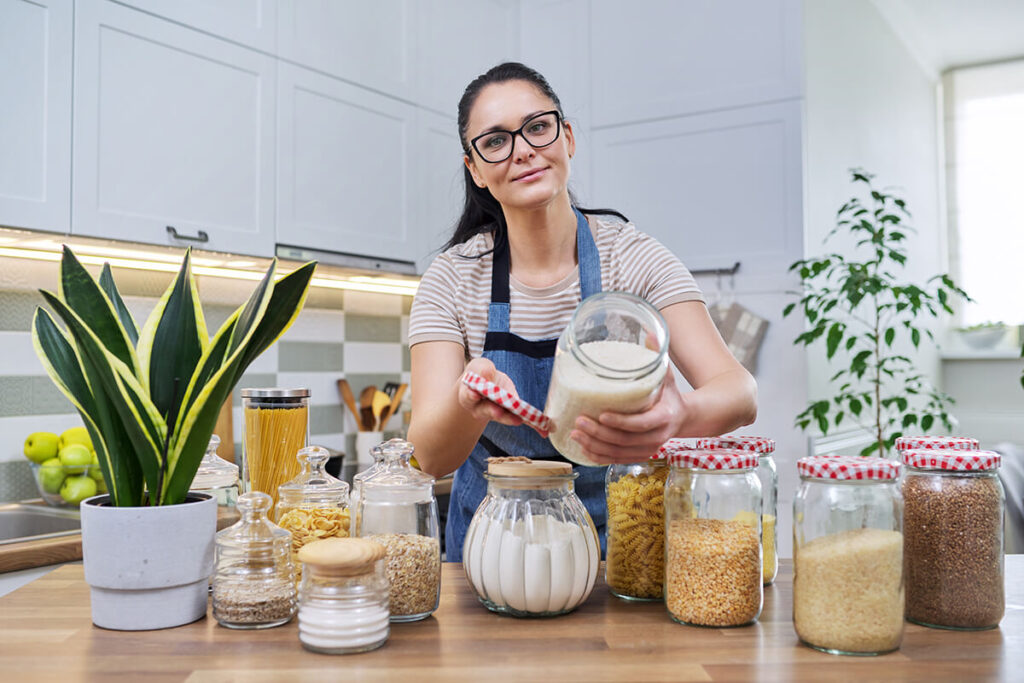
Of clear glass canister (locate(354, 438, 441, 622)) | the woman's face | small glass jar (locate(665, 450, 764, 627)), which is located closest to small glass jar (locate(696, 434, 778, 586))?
small glass jar (locate(665, 450, 764, 627))

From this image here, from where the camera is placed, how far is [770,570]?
1.01 m

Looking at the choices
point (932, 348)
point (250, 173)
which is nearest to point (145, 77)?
point (250, 173)

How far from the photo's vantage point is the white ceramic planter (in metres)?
0.86

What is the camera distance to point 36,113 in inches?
73.9

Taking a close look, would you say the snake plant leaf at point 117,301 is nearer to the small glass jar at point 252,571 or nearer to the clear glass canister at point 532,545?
the small glass jar at point 252,571

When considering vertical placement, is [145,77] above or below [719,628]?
above

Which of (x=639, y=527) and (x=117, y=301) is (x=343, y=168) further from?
(x=639, y=527)

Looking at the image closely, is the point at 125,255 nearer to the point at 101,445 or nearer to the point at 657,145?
the point at 101,445

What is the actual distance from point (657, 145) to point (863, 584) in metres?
2.53

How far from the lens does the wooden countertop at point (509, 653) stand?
74cm

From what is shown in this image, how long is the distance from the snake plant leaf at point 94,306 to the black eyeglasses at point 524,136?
606 millimetres

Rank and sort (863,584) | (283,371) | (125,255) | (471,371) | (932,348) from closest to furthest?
(863,584) < (471,371) < (125,255) < (283,371) < (932,348)

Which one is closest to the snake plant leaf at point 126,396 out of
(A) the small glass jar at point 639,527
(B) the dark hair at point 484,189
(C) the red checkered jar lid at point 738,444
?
(A) the small glass jar at point 639,527

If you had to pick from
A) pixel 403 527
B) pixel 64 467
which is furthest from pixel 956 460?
pixel 64 467
